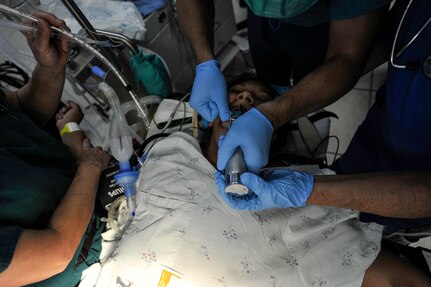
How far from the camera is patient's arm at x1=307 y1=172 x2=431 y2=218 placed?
0.95m

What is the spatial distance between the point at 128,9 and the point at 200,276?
1.60 meters

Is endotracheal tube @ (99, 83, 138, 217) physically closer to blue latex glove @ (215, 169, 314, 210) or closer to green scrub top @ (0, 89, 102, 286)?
green scrub top @ (0, 89, 102, 286)

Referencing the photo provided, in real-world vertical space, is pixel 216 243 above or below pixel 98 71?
below

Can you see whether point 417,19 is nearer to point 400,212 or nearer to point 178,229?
point 400,212

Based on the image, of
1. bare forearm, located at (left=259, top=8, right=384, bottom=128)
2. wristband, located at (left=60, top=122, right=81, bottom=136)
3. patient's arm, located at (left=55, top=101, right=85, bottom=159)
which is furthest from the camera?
wristband, located at (left=60, top=122, right=81, bottom=136)

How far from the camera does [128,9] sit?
1956 millimetres

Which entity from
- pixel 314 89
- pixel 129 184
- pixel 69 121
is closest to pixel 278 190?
pixel 314 89

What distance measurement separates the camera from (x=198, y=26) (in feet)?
4.97

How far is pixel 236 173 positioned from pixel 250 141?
0.44 ft

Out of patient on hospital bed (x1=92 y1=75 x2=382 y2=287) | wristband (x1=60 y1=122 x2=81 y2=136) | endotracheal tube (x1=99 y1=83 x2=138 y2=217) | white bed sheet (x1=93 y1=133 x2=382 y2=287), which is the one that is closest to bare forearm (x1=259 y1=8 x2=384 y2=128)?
patient on hospital bed (x1=92 y1=75 x2=382 y2=287)

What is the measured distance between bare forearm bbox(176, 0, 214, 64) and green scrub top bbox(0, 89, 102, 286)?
771 mm

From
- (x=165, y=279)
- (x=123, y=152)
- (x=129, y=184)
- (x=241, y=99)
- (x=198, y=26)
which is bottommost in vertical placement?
(x=165, y=279)

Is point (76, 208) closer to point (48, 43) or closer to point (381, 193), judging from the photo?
point (48, 43)

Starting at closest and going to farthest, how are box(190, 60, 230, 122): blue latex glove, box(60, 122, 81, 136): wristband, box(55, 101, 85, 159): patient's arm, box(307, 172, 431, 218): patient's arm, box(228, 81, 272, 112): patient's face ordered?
box(307, 172, 431, 218): patient's arm
box(190, 60, 230, 122): blue latex glove
box(228, 81, 272, 112): patient's face
box(55, 101, 85, 159): patient's arm
box(60, 122, 81, 136): wristband
